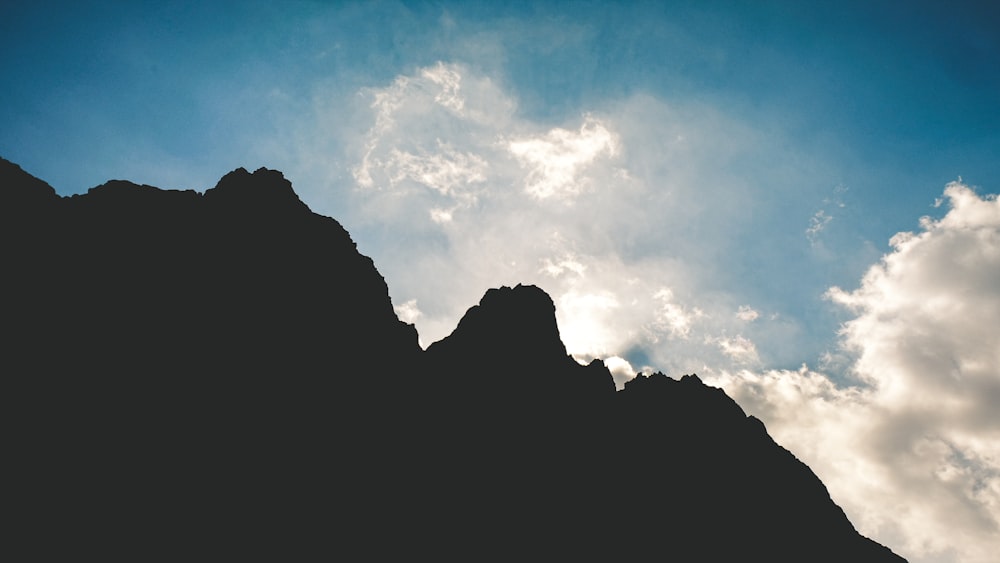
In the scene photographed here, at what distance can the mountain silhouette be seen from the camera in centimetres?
3572

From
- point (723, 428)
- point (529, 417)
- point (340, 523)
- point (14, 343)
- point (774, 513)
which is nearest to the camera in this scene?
point (14, 343)

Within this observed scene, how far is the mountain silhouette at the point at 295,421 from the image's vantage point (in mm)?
35719

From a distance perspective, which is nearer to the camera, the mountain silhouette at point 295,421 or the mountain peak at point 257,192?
the mountain silhouette at point 295,421

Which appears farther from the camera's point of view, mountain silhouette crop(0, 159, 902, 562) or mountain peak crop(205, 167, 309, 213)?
mountain peak crop(205, 167, 309, 213)

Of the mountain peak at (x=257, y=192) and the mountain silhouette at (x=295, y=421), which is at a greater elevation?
the mountain peak at (x=257, y=192)

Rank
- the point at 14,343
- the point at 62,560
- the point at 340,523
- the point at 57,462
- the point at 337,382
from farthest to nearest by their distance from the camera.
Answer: the point at 337,382, the point at 340,523, the point at 14,343, the point at 57,462, the point at 62,560

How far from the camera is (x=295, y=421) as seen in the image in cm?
4378

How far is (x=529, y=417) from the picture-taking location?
210ft

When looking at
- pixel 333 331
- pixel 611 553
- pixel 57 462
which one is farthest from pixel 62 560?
pixel 611 553

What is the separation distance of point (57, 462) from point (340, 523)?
73.2ft

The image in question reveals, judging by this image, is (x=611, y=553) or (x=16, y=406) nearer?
(x=16, y=406)

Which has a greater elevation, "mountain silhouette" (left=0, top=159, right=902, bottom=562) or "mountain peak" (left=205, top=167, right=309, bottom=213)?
"mountain peak" (left=205, top=167, right=309, bottom=213)

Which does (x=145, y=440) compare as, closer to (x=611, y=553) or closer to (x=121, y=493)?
(x=121, y=493)

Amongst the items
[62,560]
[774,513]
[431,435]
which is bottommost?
[62,560]
